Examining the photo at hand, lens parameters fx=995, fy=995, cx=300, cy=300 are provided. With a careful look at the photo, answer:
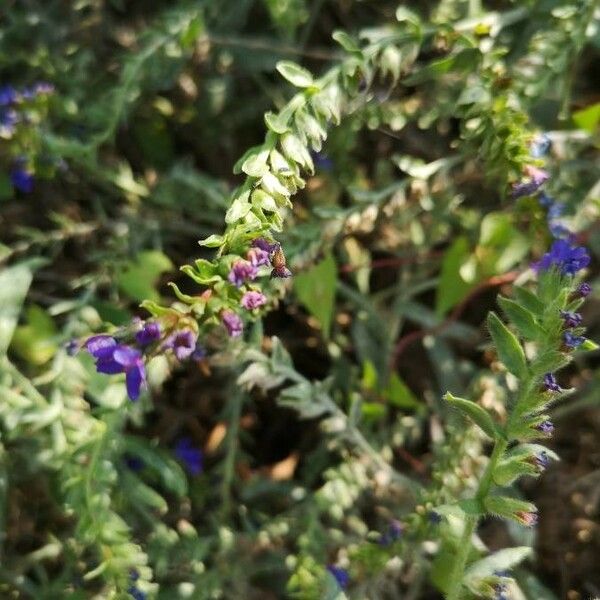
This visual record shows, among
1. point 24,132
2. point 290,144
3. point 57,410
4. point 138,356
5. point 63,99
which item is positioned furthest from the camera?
point 63,99

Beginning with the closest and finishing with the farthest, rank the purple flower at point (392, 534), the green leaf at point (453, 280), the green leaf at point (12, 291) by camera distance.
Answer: the purple flower at point (392, 534), the green leaf at point (12, 291), the green leaf at point (453, 280)

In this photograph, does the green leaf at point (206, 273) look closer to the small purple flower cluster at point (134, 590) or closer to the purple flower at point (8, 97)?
the small purple flower cluster at point (134, 590)

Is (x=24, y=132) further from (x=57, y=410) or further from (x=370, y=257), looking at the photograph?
(x=370, y=257)

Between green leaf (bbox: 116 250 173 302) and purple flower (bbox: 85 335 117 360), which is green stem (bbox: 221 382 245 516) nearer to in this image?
green leaf (bbox: 116 250 173 302)

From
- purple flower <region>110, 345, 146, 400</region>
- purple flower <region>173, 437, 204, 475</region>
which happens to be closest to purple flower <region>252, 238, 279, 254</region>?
purple flower <region>110, 345, 146, 400</region>

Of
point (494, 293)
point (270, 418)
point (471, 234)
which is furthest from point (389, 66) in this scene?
point (270, 418)

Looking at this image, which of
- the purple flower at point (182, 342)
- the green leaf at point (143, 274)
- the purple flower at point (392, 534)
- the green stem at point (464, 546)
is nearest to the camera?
the purple flower at point (182, 342)

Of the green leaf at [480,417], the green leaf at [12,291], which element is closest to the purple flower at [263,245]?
the green leaf at [480,417]
